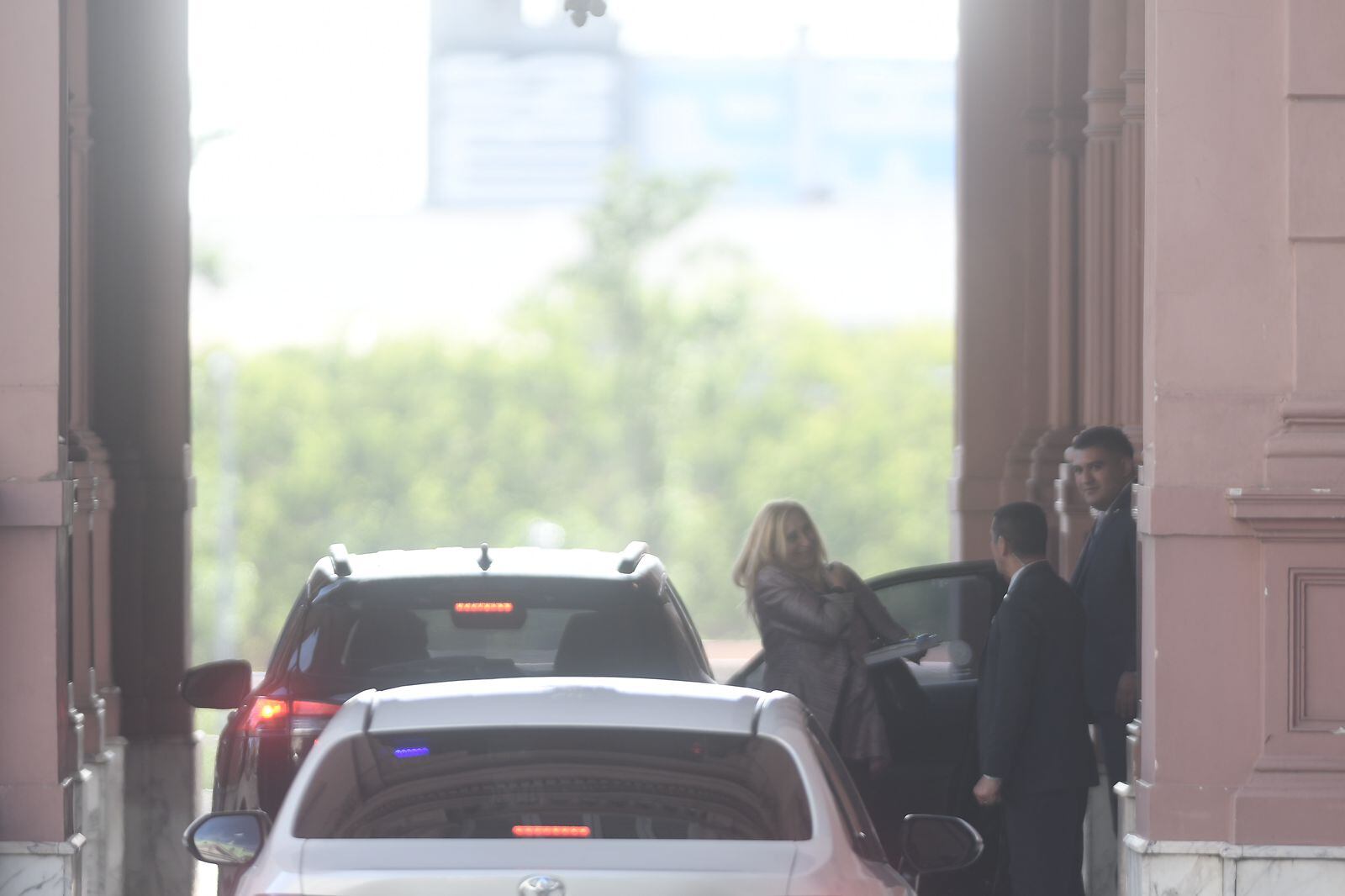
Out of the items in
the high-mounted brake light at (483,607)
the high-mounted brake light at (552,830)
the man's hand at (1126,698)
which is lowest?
the man's hand at (1126,698)

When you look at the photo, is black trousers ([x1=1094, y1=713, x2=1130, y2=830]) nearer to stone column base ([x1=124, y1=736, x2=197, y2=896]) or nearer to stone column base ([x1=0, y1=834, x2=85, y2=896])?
stone column base ([x1=0, y1=834, x2=85, y2=896])

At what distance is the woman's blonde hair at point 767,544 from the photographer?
8.45 m

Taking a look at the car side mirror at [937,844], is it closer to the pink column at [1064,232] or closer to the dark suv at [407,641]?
the dark suv at [407,641]

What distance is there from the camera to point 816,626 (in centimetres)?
829

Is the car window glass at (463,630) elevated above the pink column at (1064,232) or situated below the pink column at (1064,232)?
below

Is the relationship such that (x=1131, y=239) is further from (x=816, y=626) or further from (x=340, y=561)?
(x=340, y=561)

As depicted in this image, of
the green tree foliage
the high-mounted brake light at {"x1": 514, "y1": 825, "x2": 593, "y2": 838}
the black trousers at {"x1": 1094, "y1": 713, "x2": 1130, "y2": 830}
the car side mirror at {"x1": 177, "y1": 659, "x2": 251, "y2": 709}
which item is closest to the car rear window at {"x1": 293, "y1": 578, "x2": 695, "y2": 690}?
the car side mirror at {"x1": 177, "y1": 659, "x2": 251, "y2": 709}

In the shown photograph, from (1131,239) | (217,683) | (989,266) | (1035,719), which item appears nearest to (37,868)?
(217,683)

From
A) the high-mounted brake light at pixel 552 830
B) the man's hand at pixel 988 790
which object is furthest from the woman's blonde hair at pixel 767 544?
the high-mounted brake light at pixel 552 830

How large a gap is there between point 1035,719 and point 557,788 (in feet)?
11.2

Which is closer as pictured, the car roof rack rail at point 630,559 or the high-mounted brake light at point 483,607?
the high-mounted brake light at point 483,607

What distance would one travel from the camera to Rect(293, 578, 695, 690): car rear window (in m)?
6.64

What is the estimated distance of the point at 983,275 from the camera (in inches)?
506

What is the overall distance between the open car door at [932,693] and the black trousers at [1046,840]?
45.0 inches
